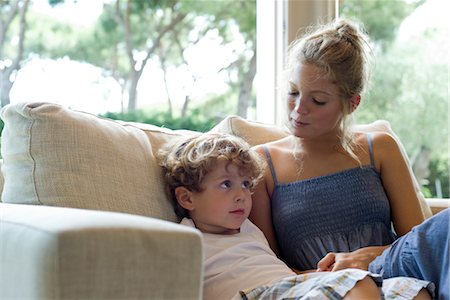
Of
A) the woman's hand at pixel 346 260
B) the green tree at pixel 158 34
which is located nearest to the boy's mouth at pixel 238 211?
the woman's hand at pixel 346 260

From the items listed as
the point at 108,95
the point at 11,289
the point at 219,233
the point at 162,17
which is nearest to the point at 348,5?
the point at 162,17

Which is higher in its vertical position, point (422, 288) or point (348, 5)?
point (348, 5)

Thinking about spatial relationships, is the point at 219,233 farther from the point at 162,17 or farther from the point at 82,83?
the point at 162,17

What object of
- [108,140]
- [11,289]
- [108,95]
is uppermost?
[108,140]

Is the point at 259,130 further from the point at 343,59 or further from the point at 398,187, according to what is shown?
the point at 398,187

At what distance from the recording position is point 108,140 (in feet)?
5.64

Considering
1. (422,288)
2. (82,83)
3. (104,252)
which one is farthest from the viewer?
(82,83)

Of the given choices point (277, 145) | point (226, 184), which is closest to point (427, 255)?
point (226, 184)

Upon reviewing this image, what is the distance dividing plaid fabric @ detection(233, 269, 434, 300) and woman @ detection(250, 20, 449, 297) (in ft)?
0.92

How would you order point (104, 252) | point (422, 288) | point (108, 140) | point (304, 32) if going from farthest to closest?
point (304, 32) → point (108, 140) → point (422, 288) → point (104, 252)

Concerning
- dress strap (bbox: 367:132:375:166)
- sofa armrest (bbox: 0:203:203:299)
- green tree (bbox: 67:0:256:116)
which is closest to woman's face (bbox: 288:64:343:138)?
dress strap (bbox: 367:132:375:166)

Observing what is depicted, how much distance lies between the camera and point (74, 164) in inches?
63.9

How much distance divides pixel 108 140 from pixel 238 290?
1.47 feet

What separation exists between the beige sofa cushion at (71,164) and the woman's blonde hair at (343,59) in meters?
0.56
